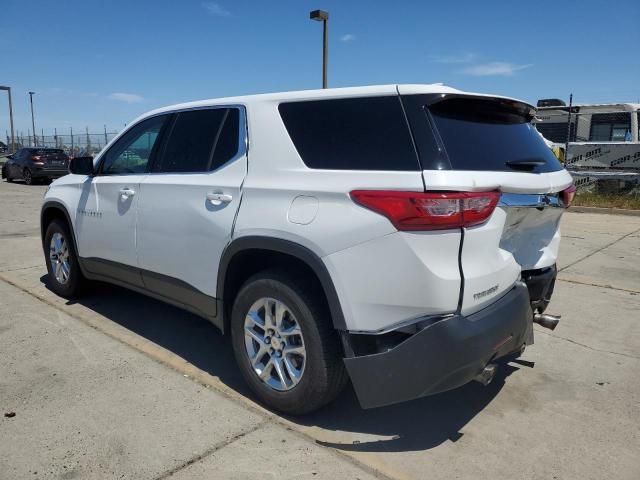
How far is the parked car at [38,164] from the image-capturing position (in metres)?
21.4

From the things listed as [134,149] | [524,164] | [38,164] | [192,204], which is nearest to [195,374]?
[192,204]

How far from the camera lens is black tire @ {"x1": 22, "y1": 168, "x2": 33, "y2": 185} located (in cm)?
2153

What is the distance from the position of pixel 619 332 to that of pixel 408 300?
10.0 feet

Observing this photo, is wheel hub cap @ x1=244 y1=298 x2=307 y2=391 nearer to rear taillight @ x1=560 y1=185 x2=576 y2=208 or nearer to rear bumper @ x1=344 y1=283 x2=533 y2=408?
rear bumper @ x1=344 y1=283 x2=533 y2=408

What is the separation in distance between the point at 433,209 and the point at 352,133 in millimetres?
673

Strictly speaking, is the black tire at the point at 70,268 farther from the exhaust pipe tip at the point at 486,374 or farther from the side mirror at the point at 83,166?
the exhaust pipe tip at the point at 486,374

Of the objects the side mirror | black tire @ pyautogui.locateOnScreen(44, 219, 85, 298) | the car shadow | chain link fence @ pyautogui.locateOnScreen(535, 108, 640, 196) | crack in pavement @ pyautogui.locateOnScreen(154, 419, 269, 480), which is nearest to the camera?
crack in pavement @ pyautogui.locateOnScreen(154, 419, 269, 480)

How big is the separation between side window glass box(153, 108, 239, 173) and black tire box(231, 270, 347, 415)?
92cm

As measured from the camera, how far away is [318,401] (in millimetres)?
2896

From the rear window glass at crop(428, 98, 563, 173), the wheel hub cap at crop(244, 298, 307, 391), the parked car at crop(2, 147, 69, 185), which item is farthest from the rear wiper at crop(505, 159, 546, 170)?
the parked car at crop(2, 147, 69, 185)

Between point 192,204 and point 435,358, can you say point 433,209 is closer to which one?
point 435,358

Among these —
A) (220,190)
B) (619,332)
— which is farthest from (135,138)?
(619,332)

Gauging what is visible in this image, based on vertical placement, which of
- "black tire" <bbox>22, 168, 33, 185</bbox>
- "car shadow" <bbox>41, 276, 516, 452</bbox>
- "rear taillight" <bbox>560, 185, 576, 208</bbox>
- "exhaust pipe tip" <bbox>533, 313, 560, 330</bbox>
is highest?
"rear taillight" <bbox>560, 185, 576, 208</bbox>

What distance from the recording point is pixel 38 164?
70.0 ft
